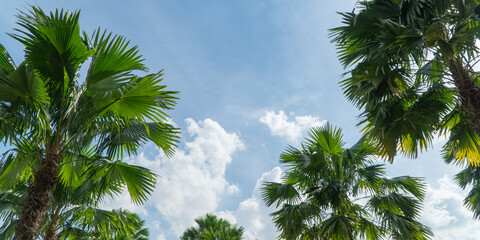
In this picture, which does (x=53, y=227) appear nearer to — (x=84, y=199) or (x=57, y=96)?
(x=84, y=199)

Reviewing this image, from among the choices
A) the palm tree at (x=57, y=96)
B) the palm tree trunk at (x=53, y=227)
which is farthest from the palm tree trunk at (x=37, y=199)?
the palm tree trunk at (x=53, y=227)

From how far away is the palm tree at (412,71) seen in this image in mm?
4453

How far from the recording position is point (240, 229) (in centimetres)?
1404

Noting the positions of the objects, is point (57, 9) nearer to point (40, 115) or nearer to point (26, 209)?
point (40, 115)

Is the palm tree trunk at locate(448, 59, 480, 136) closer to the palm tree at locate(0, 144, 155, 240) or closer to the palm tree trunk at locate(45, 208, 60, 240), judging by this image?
the palm tree at locate(0, 144, 155, 240)

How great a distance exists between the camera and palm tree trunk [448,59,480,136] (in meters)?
4.30

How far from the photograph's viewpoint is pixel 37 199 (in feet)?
13.0

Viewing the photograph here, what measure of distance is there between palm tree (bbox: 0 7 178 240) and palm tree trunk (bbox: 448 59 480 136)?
392 centimetres

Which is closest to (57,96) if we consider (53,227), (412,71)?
(53,227)

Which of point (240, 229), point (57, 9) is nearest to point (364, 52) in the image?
point (57, 9)

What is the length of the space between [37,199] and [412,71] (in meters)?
5.66

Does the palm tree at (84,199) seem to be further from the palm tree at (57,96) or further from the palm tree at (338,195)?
the palm tree at (338,195)

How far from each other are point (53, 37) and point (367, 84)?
15.2ft

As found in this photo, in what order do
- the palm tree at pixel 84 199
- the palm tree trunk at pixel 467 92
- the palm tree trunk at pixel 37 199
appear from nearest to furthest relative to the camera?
1. the palm tree trunk at pixel 37 199
2. the palm tree trunk at pixel 467 92
3. the palm tree at pixel 84 199
